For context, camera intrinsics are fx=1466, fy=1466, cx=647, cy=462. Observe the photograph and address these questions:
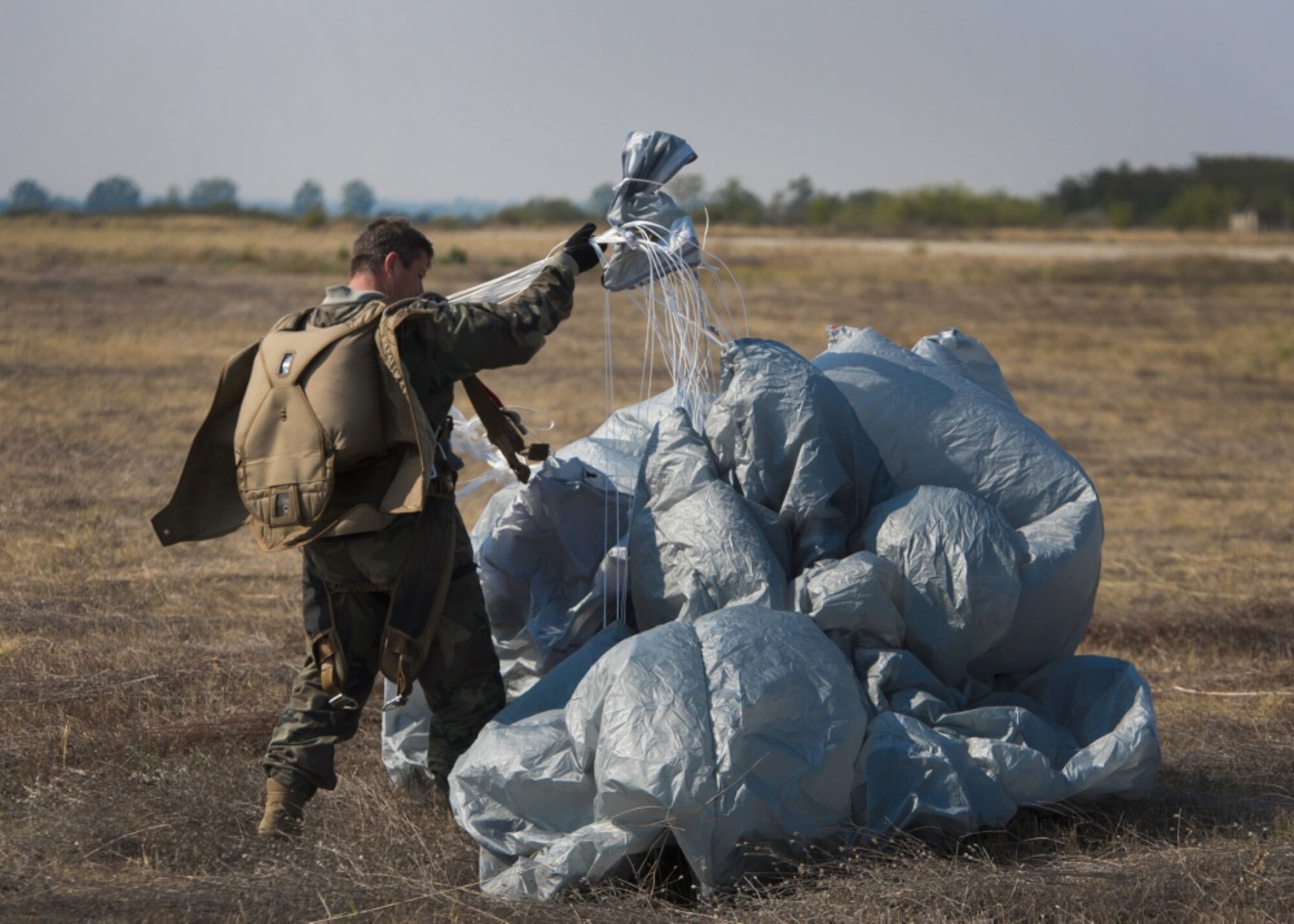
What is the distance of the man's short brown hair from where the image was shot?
10.6 feet

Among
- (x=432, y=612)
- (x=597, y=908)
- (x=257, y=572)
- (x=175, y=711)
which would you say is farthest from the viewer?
(x=257, y=572)

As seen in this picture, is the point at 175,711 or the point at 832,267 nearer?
the point at 175,711

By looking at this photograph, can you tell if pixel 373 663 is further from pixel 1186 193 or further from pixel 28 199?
pixel 1186 193

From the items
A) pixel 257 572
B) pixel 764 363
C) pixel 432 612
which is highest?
pixel 764 363

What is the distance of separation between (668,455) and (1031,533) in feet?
2.81

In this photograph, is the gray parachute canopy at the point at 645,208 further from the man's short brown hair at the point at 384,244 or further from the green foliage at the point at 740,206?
the green foliage at the point at 740,206

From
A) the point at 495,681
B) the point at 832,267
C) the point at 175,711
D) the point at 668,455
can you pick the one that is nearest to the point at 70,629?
the point at 175,711

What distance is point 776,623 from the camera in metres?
2.95

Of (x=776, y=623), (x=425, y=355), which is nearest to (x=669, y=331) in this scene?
(x=425, y=355)

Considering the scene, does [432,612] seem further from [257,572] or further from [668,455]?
[257,572]

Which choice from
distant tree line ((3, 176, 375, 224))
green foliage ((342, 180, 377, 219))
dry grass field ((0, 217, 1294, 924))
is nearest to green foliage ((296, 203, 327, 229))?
distant tree line ((3, 176, 375, 224))

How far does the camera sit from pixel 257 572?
5.83m

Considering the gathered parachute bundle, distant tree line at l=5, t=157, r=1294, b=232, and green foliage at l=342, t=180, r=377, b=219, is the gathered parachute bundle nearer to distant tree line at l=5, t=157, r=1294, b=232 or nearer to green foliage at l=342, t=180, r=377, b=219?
distant tree line at l=5, t=157, r=1294, b=232

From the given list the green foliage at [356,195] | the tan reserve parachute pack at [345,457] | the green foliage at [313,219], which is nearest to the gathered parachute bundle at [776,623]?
the tan reserve parachute pack at [345,457]
